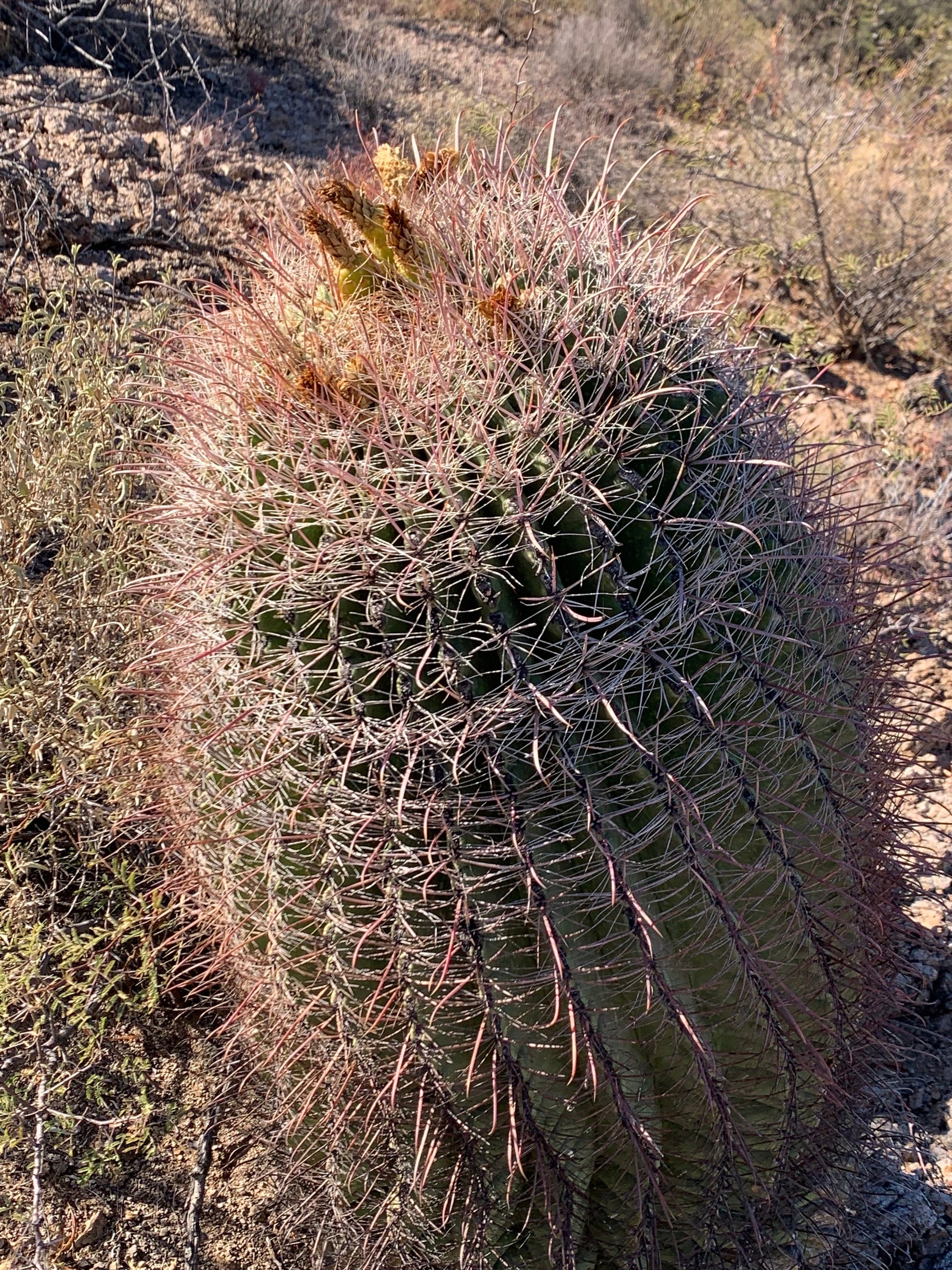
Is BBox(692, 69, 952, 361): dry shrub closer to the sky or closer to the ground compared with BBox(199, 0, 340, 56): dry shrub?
closer to the sky

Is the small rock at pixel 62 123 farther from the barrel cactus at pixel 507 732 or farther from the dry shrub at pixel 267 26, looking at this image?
the barrel cactus at pixel 507 732

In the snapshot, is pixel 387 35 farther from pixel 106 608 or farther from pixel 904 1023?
pixel 904 1023

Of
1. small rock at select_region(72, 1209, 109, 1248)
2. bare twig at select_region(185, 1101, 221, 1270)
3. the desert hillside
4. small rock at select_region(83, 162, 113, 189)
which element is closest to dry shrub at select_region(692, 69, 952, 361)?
the desert hillside

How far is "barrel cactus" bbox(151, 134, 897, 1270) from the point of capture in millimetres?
1568

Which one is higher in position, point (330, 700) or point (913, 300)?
point (330, 700)

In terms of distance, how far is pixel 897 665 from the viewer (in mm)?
2480

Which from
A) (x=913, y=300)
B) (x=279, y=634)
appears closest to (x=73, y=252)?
(x=279, y=634)

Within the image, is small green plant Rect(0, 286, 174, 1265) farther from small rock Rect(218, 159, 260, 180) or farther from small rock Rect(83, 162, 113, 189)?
small rock Rect(218, 159, 260, 180)

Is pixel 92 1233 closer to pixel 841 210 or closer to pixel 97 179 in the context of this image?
pixel 97 179

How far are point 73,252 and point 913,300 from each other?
5.29m

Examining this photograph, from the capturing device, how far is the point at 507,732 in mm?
1543

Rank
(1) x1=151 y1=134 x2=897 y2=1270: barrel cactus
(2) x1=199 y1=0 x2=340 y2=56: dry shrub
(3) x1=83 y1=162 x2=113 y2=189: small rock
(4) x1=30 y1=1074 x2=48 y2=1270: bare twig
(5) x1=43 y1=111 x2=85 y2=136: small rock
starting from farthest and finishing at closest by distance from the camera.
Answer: (2) x1=199 y1=0 x2=340 y2=56: dry shrub < (5) x1=43 y1=111 x2=85 y2=136: small rock < (3) x1=83 y1=162 x2=113 y2=189: small rock < (4) x1=30 y1=1074 x2=48 y2=1270: bare twig < (1) x1=151 y1=134 x2=897 y2=1270: barrel cactus

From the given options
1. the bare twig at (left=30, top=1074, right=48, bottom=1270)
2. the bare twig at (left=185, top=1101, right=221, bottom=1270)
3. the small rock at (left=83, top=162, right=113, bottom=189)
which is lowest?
the bare twig at (left=185, top=1101, right=221, bottom=1270)

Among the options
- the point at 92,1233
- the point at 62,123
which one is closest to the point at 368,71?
the point at 62,123
